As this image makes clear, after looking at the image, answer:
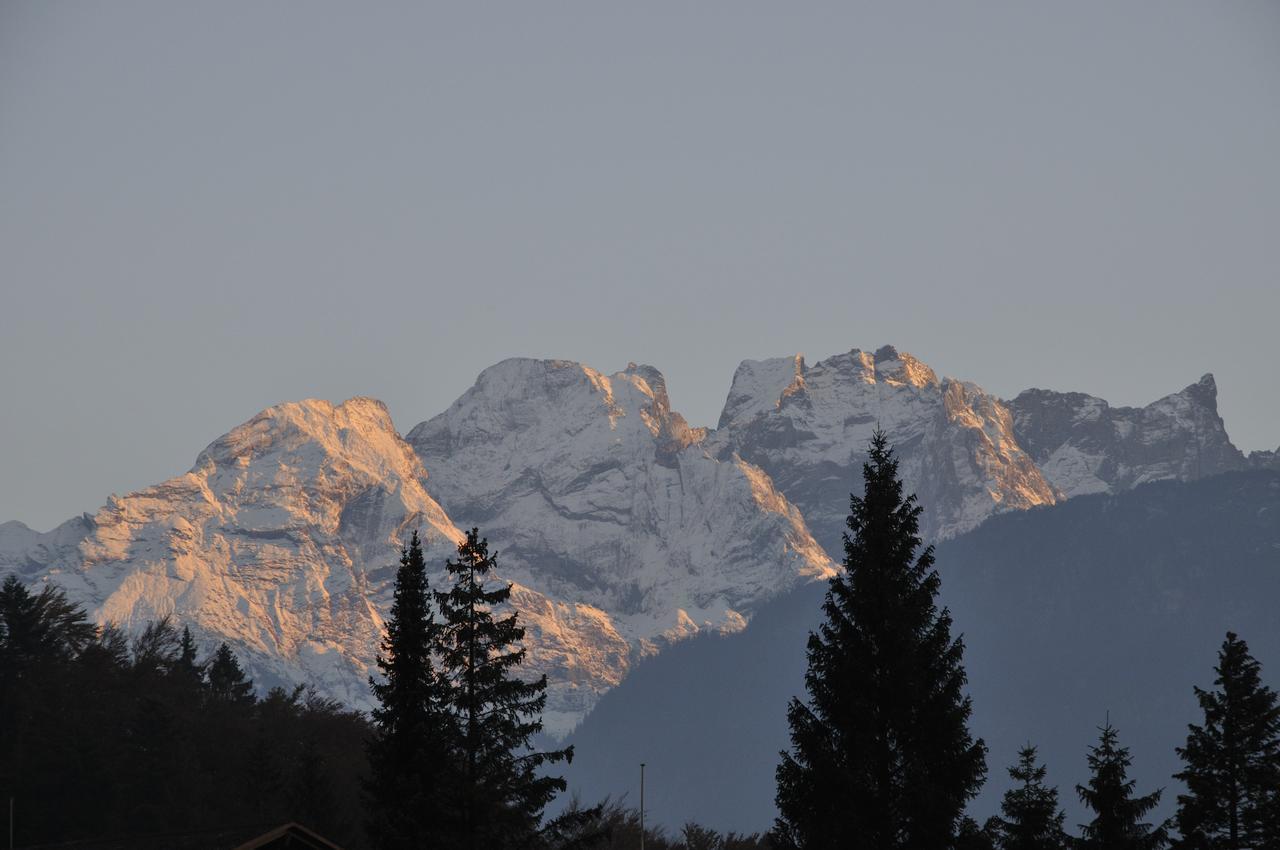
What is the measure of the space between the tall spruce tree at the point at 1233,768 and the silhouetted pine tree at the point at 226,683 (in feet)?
251

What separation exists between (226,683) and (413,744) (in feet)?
305

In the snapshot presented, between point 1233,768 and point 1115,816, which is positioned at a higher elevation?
point 1233,768

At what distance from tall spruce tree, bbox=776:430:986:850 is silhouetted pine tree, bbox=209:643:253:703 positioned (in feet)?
264

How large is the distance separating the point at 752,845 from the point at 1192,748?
2090 inches

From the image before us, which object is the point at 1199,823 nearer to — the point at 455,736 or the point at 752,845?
the point at 455,736

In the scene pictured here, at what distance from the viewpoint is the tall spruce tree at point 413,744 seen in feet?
201

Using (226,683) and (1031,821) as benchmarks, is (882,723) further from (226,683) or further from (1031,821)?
(226,683)

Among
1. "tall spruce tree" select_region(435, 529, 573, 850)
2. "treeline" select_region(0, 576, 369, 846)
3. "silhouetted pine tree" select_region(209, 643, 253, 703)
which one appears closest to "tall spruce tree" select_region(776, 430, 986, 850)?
"tall spruce tree" select_region(435, 529, 573, 850)

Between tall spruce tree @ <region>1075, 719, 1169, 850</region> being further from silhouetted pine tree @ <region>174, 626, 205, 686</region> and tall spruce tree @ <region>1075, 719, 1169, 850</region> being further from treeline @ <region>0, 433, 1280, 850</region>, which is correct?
silhouetted pine tree @ <region>174, 626, 205, 686</region>

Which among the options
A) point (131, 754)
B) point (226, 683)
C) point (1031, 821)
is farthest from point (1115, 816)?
point (226, 683)

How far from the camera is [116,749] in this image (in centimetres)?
10712

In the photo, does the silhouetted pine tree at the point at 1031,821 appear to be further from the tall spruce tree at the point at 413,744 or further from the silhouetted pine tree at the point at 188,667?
the silhouetted pine tree at the point at 188,667

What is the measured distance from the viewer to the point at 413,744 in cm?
6538

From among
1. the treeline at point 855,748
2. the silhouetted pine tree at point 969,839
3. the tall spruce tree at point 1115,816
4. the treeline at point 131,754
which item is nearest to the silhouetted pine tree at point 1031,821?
the treeline at point 855,748
